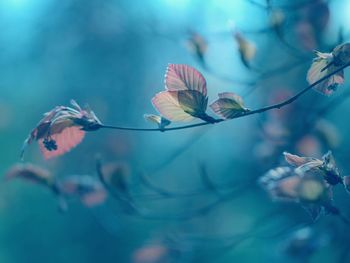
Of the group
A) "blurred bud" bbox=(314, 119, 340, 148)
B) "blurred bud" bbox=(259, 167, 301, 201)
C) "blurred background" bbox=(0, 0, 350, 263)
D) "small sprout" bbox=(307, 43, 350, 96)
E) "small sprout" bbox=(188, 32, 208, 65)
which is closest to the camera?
"small sprout" bbox=(307, 43, 350, 96)

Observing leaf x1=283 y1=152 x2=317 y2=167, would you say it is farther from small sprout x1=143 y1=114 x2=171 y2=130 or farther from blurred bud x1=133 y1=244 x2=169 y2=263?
blurred bud x1=133 y1=244 x2=169 y2=263

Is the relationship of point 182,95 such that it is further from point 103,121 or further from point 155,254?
point 103,121

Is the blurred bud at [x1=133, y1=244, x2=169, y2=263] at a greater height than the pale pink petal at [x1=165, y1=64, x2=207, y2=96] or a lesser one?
greater

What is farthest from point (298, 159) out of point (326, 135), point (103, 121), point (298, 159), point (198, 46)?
point (103, 121)

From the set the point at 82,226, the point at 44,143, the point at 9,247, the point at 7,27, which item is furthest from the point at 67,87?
the point at 44,143

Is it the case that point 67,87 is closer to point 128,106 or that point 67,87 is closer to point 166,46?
point 128,106

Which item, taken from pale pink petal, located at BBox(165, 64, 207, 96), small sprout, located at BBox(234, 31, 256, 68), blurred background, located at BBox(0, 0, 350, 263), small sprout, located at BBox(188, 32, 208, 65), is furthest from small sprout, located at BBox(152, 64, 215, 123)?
blurred background, located at BBox(0, 0, 350, 263)
